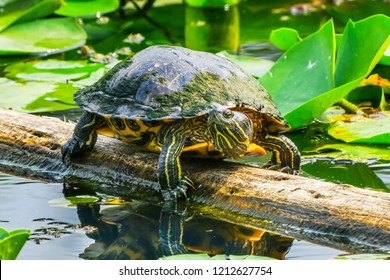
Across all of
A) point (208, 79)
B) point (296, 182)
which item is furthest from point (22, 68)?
point (296, 182)

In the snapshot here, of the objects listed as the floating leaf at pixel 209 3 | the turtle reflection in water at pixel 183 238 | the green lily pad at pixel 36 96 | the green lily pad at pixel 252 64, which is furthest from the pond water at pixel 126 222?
the floating leaf at pixel 209 3

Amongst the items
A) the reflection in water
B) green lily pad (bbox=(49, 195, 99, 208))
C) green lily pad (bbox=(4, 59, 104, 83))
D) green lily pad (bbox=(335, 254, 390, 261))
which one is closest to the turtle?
the reflection in water

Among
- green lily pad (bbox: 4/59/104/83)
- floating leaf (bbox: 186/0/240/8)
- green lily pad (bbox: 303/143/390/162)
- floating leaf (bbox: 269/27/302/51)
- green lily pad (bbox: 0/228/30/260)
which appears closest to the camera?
green lily pad (bbox: 0/228/30/260)

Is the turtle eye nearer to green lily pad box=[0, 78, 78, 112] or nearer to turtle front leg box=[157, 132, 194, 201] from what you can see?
turtle front leg box=[157, 132, 194, 201]

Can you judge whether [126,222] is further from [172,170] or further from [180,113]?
[180,113]

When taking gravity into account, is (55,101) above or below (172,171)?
below

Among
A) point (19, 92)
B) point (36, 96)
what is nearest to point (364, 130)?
point (36, 96)
